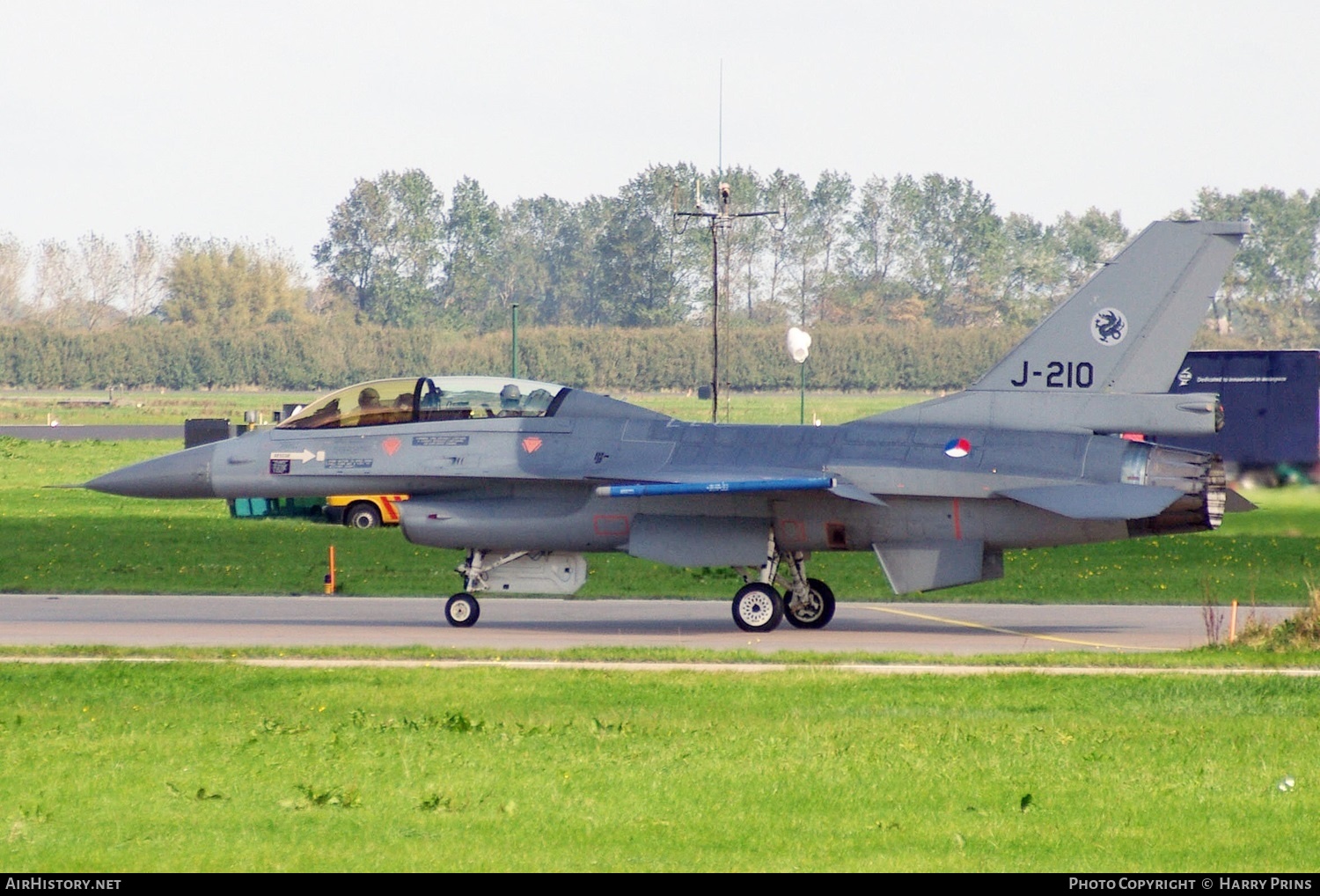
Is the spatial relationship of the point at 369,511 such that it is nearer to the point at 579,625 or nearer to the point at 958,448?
the point at 579,625

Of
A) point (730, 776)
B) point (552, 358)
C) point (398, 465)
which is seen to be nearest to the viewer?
point (730, 776)

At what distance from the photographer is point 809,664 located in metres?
15.9

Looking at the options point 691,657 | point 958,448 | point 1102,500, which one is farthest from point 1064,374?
point 691,657

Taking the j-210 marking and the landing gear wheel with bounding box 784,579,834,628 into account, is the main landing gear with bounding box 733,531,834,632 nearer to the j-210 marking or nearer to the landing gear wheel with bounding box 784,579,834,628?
the landing gear wheel with bounding box 784,579,834,628

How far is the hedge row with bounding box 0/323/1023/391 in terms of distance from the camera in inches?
3438

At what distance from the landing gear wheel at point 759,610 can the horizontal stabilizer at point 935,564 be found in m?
1.41

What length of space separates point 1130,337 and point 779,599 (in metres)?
5.25

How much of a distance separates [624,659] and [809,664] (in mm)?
1885

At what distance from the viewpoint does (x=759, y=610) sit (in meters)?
19.4

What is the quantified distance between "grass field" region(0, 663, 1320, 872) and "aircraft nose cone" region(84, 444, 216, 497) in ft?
19.3

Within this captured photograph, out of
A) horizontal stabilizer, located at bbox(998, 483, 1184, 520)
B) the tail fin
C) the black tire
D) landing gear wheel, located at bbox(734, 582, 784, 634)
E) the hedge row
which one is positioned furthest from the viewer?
the hedge row

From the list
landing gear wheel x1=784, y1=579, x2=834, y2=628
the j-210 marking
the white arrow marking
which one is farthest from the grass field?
the white arrow marking
